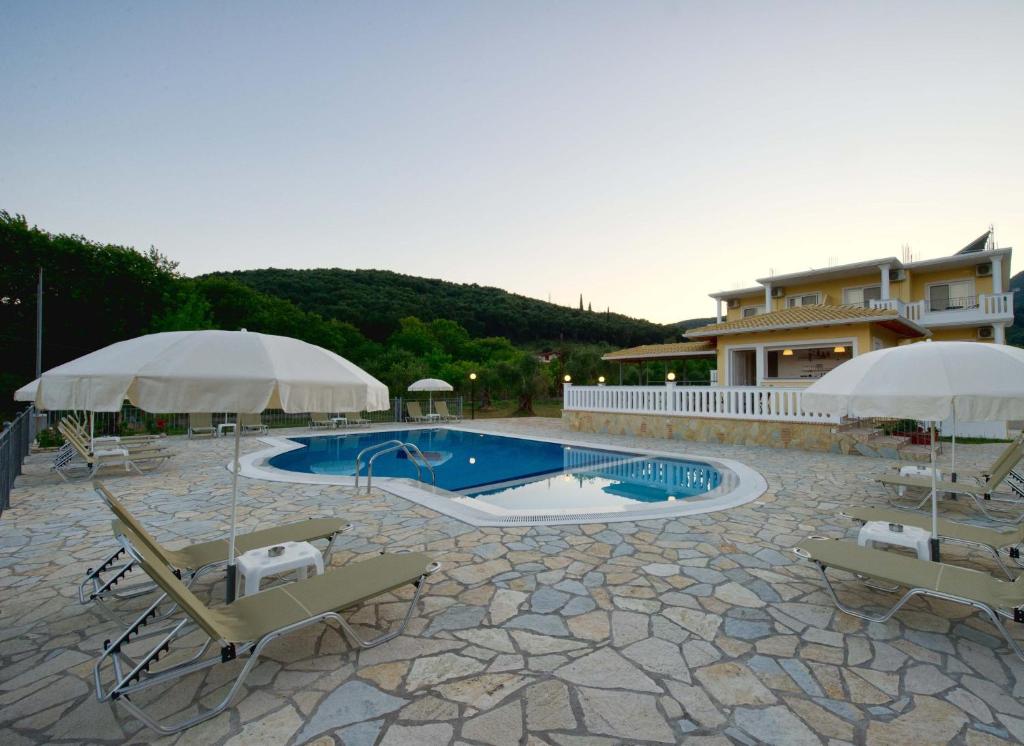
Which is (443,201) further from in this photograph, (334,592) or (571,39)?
(334,592)

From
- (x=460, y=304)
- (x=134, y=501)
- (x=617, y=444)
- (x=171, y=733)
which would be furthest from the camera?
(x=460, y=304)

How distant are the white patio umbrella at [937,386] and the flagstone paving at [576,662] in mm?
1517

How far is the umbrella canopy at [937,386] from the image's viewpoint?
291 centimetres

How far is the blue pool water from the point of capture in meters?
8.21

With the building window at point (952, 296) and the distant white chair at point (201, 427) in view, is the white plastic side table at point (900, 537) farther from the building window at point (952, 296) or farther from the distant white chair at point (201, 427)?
the building window at point (952, 296)

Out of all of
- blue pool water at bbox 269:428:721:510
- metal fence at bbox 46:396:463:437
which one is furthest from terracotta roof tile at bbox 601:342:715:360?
metal fence at bbox 46:396:463:437

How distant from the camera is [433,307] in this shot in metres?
46.2

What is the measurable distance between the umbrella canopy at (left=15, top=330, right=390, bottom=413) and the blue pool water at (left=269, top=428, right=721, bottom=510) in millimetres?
5070

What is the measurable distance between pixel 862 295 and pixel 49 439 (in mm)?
30349

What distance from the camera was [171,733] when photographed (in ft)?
6.92

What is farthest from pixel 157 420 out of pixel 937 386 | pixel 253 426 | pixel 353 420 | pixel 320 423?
pixel 937 386

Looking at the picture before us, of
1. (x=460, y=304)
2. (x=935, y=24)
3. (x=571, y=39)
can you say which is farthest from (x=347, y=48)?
(x=460, y=304)

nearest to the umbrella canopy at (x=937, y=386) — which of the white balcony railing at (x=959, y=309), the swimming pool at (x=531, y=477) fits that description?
the swimming pool at (x=531, y=477)

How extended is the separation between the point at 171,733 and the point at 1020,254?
4272cm
